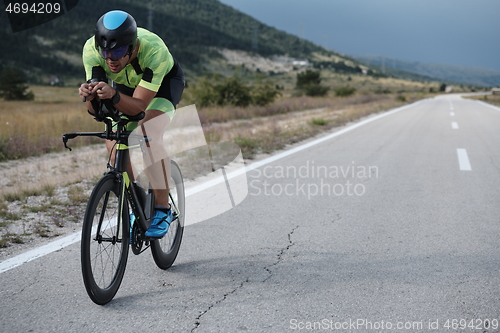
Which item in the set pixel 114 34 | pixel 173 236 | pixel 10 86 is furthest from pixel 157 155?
pixel 10 86

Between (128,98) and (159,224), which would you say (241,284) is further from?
(128,98)

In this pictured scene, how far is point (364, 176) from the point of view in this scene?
22.8 feet

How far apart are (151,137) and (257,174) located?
4.16 meters

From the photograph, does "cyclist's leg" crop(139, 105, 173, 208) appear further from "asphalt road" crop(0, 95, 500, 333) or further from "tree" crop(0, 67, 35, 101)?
"tree" crop(0, 67, 35, 101)

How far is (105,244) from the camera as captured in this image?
283 cm

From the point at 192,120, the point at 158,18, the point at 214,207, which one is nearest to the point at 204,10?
the point at 158,18

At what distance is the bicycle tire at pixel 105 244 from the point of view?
2.53m

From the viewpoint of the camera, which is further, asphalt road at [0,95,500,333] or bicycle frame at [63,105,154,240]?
bicycle frame at [63,105,154,240]

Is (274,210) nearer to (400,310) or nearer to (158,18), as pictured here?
(400,310)

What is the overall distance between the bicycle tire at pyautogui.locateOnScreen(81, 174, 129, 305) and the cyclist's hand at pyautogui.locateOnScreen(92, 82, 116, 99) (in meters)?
0.54

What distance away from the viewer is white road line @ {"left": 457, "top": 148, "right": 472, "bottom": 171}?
25.4ft

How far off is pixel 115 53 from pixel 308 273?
205 centimetres

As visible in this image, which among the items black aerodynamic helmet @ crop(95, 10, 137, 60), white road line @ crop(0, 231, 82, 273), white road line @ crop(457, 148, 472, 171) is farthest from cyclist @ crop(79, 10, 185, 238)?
white road line @ crop(457, 148, 472, 171)

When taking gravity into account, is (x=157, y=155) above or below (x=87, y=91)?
below
